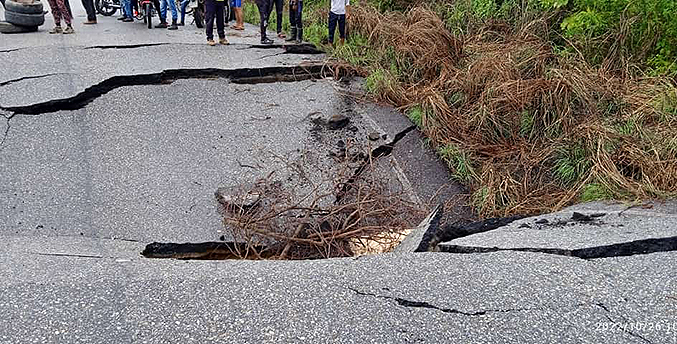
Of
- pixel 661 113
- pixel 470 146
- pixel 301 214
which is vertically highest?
pixel 661 113

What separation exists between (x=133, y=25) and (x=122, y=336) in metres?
9.47

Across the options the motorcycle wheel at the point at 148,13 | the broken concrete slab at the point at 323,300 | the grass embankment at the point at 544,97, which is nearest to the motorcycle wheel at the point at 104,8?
the motorcycle wheel at the point at 148,13

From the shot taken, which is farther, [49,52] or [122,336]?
[49,52]

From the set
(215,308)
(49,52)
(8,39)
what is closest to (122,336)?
(215,308)

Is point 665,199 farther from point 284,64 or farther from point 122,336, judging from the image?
point 284,64

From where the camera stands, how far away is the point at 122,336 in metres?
2.37

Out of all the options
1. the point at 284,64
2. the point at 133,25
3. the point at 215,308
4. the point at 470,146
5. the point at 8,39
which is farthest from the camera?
the point at 133,25

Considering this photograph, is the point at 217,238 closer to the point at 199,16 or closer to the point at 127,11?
the point at 199,16

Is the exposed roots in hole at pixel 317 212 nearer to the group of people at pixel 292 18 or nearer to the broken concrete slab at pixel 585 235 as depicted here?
the broken concrete slab at pixel 585 235

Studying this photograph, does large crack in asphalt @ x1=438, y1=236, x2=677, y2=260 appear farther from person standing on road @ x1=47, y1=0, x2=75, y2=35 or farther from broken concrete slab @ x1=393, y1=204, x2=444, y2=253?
person standing on road @ x1=47, y1=0, x2=75, y2=35

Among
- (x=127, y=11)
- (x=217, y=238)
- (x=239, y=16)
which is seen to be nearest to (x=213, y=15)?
(x=239, y=16)

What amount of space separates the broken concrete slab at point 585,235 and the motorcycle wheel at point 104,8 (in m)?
11.6

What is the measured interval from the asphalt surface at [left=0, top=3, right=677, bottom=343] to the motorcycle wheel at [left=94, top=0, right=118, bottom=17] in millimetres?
5018
